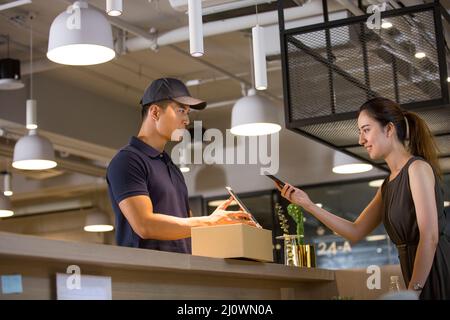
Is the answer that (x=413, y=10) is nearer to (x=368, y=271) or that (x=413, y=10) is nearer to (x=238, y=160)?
(x=368, y=271)

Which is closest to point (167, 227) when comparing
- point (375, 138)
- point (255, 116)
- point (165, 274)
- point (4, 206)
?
point (165, 274)

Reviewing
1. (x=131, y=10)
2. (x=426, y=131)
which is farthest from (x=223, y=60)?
(x=426, y=131)

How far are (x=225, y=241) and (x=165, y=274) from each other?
8.7 inches

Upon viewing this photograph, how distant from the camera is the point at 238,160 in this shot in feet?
30.2

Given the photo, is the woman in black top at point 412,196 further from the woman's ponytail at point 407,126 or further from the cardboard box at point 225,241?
the cardboard box at point 225,241

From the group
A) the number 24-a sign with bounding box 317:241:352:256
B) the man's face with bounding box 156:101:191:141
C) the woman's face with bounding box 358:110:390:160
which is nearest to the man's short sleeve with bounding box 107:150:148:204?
the man's face with bounding box 156:101:191:141

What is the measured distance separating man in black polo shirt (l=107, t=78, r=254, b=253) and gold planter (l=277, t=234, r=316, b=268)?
1.98 feet

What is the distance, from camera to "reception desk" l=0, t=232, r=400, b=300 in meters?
1.93

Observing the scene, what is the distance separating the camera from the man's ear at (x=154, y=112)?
3.07 metres

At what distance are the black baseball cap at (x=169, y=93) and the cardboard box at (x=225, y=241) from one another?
24.7 inches

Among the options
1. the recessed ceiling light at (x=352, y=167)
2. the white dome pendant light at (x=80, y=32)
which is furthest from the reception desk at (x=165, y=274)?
the recessed ceiling light at (x=352, y=167)

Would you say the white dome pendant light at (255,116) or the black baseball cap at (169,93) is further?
the white dome pendant light at (255,116)

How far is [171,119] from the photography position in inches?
121

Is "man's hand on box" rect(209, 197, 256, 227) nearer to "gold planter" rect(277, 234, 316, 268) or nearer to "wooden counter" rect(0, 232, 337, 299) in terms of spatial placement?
"wooden counter" rect(0, 232, 337, 299)
